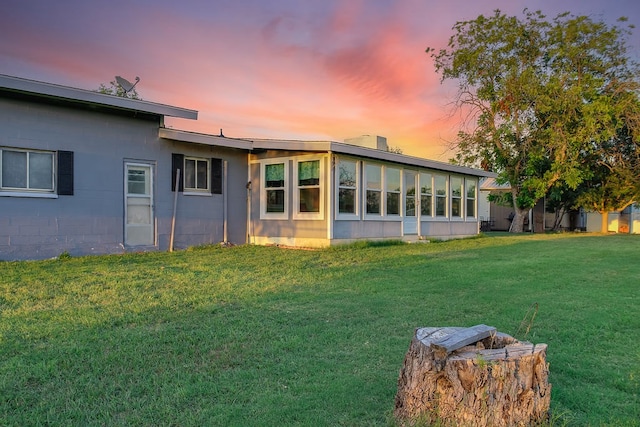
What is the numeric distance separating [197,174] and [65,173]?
127 inches

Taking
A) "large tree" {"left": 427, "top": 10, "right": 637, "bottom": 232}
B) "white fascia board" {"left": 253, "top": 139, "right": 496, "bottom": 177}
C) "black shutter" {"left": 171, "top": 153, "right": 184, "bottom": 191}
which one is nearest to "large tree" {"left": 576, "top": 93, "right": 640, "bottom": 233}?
"large tree" {"left": 427, "top": 10, "right": 637, "bottom": 232}

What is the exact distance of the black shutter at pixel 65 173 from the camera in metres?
9.22

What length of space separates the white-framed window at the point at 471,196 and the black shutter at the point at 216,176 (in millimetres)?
10154

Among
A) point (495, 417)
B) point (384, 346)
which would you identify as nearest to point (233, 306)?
point (384, 346)

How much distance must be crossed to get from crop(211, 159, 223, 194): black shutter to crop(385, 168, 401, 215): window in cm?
506

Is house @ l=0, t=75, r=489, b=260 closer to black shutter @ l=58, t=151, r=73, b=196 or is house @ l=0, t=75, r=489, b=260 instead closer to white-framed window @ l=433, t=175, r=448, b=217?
black shutter @ l=58, t=151, r=73, b=196

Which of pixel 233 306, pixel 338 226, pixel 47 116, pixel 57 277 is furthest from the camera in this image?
pixel 338 226

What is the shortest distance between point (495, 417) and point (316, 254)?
8.00 m

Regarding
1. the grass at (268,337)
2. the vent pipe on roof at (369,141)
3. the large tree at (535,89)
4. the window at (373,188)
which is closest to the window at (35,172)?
the grass at (268,337)

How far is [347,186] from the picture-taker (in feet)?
40.2

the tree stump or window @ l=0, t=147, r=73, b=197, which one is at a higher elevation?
window @ l=0, t=147, r=73, b=197

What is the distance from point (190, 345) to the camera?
12.0ft

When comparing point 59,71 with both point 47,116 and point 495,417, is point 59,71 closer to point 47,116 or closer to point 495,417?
point 47,116

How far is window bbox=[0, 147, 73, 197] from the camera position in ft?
28.6
